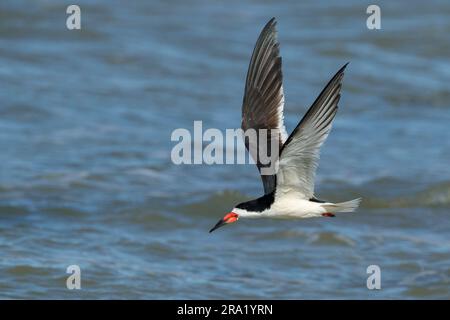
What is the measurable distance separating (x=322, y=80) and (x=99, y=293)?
7.52 metres

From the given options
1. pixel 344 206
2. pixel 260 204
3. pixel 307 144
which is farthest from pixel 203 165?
pixel 307 144

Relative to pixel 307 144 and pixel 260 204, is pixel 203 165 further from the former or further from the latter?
pixel 307 144

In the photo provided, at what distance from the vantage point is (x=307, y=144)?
7410 mm

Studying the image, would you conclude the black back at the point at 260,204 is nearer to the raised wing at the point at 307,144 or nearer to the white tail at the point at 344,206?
the raised wing at the point at 307,144

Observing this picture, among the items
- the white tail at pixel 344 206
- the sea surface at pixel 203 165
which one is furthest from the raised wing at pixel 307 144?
the sea surface at pixel 203 165

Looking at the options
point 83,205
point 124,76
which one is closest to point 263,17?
point 124,76

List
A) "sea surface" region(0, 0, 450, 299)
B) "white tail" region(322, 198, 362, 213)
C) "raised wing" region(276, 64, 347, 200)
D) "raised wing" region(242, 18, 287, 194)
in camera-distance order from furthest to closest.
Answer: "sea surface" region(0, 0, 450, 299) < "raised wing" region(242, 18, 287, 194) < "white tail" region(322, 198, 362, 213) < "raised wing" region(276, 64, 347, 200)

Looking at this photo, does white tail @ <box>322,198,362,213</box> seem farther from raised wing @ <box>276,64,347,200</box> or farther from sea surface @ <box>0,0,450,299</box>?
sea surface @ <box>0,0,450,299</box>

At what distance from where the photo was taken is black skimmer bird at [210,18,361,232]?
282 inches

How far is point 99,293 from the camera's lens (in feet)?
32.0

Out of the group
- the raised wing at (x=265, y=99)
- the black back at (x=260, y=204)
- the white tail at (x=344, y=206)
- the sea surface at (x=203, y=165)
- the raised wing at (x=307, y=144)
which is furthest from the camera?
the sea surface at (x=203, y=165)

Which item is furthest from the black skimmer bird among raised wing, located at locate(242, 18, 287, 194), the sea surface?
the sea surface

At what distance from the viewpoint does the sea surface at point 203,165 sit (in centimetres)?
1034

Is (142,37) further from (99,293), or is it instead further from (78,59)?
(99,293)
